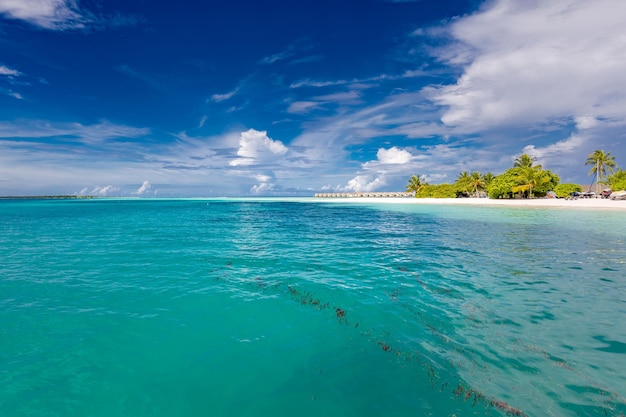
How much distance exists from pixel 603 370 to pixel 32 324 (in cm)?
1549

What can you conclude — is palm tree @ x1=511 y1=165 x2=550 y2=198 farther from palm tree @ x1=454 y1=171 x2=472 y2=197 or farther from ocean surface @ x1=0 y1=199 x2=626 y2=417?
ocean surface @ x1=0 y1=199 x2=626 y2=417

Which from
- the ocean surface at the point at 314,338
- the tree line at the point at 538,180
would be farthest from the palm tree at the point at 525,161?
the ocean surface at the point at 314,338

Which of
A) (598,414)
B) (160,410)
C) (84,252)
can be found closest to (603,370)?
(598,414)

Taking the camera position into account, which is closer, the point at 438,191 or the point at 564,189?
the point at 564,189

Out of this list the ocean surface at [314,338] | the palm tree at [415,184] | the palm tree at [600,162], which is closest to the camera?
the ocean surface at [314,338]

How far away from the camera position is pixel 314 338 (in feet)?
26.3

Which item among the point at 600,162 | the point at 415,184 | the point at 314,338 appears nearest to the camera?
the point at 314,338

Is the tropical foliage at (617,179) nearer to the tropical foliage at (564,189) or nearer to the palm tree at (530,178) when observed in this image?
the tropical foliage at (564,189)

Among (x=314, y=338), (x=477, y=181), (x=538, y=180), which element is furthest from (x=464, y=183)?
(x=314, y=338)

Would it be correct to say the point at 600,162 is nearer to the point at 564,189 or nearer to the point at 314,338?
the point at 564,189

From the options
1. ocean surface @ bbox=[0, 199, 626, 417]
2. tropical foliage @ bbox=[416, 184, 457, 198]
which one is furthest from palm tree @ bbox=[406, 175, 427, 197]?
ocean surface @ bbox=[0, 199, 626, 417]

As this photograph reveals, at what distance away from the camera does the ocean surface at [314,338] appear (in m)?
5.51

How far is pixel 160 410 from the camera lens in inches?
211

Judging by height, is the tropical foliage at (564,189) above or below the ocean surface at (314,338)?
above
